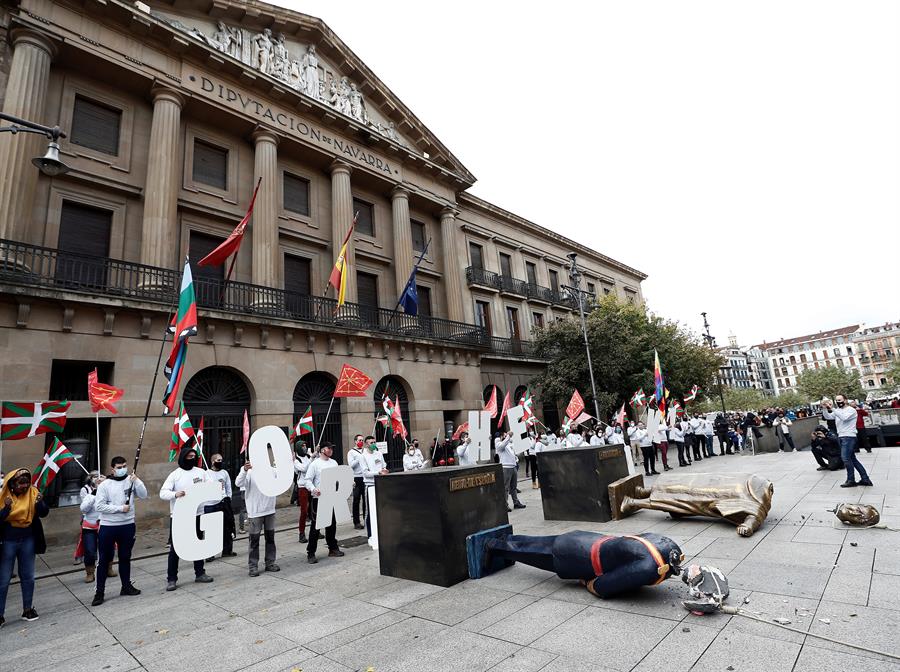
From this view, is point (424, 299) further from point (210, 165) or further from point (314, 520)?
point (314, 520)

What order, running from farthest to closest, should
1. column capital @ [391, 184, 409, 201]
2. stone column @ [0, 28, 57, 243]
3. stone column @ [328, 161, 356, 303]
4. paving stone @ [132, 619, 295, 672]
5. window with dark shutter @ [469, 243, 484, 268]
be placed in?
1. window with dark shutter @ [469, 243, 484, 268]
2. column capital @ [391, 184, 409, 201]
3. stone column @ [328, 161, 356, 303]
4. stone column @ [0, 28, 57, 243]
5. paving stone @ [132, 619, 295, 672]

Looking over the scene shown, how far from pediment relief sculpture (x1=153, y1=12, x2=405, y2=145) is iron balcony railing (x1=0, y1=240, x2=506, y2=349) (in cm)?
926

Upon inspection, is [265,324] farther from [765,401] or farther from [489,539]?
[765,401]

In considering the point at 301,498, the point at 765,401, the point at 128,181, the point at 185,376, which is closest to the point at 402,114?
the point at 128,181

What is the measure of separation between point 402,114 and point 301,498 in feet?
67.9

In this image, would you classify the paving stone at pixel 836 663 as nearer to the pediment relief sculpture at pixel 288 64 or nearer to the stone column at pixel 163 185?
the stone column at pixel 163 185

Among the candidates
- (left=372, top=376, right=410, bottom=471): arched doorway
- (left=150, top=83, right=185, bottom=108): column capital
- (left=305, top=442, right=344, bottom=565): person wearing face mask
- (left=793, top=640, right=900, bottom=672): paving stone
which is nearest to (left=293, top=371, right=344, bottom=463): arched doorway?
(left=372, top=376, right=410, bottom=471): arched doorway

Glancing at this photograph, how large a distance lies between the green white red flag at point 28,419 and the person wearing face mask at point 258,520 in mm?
4479

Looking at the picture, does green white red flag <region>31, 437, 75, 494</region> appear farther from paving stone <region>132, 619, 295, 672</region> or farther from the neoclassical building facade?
paving stone <region>132, 619, 295, 672</region>

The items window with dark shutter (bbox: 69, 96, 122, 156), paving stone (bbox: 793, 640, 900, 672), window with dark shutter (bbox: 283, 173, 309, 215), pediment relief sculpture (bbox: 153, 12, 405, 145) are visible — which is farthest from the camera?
window with dark shutter (bbox: 283, 173, 309, 215)

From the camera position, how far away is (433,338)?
2145cm

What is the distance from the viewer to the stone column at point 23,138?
41.0ft

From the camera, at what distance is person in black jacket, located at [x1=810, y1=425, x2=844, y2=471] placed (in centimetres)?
Answer: 1259

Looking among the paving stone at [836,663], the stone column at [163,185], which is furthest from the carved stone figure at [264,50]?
the paving stone at [836,663]
